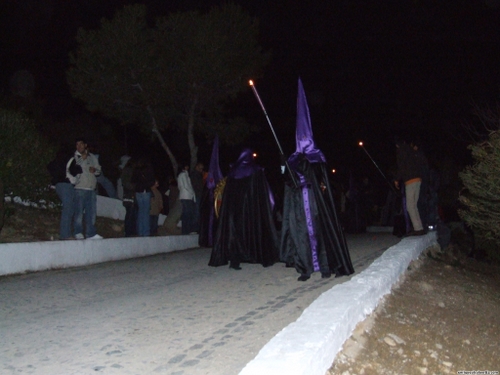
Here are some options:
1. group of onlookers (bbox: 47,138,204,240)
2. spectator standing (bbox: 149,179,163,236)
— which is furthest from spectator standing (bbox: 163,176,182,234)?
spectator standing (bbox: 149,179,163,236)

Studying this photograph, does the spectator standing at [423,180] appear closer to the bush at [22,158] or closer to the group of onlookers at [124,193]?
the group of onlookers at [124,193]

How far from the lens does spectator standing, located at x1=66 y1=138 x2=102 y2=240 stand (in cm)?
1044

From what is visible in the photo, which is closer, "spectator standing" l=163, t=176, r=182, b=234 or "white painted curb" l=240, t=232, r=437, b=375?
"white painted curb" l=240, t=232, r=437, b=375

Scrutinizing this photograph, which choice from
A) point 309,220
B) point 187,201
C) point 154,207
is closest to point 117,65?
point 187,201

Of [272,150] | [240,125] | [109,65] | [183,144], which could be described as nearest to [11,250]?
[109,65]

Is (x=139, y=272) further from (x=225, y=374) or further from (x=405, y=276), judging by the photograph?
(x=225, y=374)

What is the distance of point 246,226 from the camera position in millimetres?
8852

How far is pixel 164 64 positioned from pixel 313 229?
50.0 feet

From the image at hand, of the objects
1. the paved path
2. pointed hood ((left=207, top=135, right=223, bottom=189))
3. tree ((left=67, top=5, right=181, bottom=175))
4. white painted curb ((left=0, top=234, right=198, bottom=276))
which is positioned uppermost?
tree ((left=67, top=5, right=181, bottom=175))

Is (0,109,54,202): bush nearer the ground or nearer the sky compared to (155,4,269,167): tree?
nearer the ground

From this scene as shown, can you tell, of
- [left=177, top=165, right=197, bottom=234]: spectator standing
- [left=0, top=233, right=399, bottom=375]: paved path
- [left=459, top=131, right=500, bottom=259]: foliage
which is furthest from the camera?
[left=177, top=165, right=197, bottom=234]: spectator standing

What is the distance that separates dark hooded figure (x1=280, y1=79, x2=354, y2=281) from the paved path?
Result: 0.76 ft

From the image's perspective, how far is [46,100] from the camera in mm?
29062

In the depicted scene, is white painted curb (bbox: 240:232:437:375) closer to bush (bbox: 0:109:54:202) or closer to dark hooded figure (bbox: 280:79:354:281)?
dark hooded figure (bbox: 280:79:354:281)
